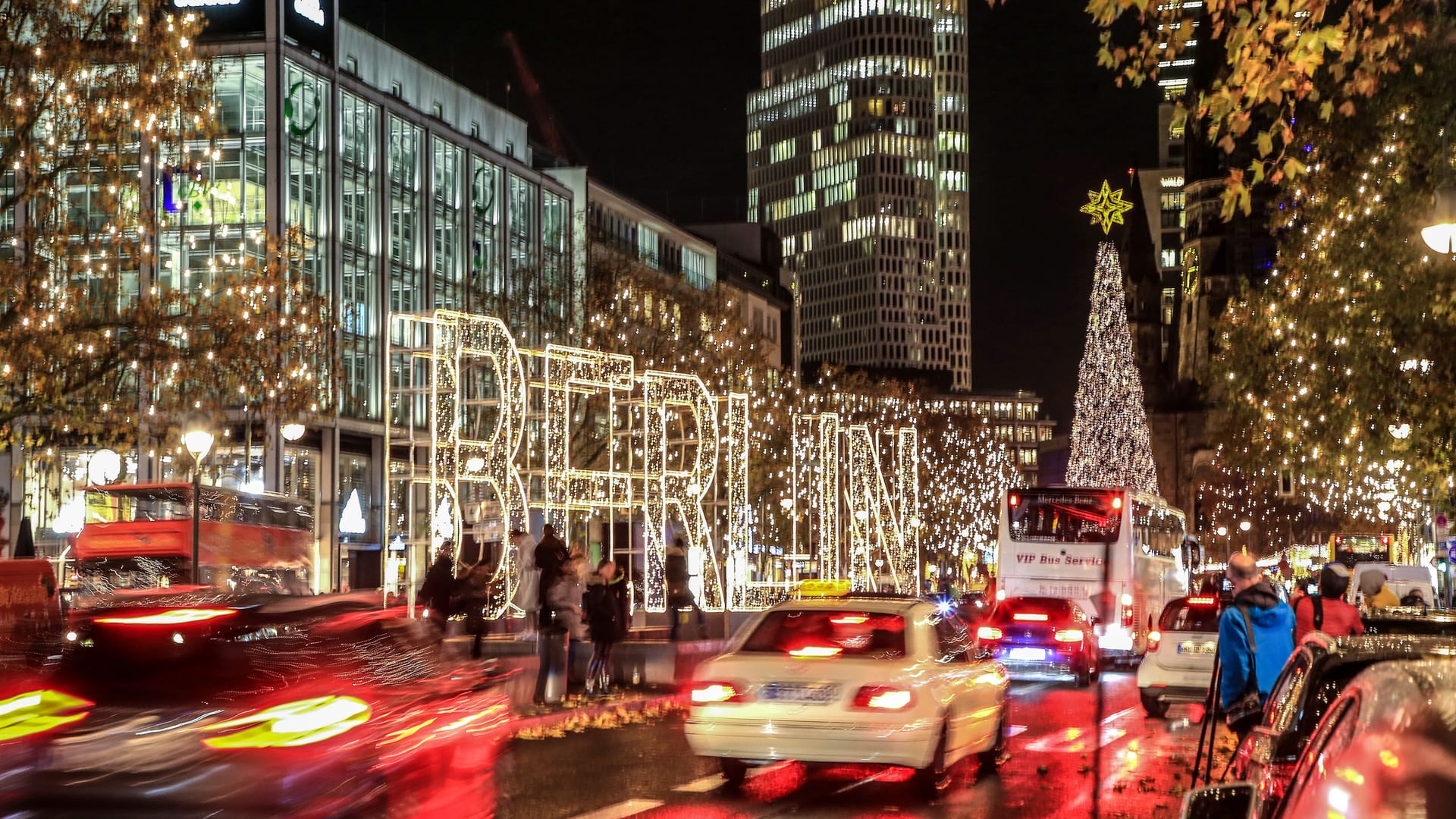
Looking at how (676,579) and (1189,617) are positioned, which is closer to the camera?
(1189,617)

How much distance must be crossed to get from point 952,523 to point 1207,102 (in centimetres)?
9862

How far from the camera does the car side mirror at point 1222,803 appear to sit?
4770 millimetres

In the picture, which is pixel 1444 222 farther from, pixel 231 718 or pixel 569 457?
pixel 569 457

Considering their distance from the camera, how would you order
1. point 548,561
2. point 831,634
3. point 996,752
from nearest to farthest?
point 831,634, point 996,752, point 548,561

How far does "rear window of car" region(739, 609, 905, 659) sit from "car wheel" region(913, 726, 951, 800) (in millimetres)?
734

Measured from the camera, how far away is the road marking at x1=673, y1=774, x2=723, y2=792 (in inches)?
521

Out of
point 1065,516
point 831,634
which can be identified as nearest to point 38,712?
point 831,634

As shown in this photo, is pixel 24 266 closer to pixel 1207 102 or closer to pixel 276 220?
pixel 1207 102

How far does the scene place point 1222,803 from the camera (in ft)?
15.8

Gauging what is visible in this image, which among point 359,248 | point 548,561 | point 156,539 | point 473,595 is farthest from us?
point 359,248

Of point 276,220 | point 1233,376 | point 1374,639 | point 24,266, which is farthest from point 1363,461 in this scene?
point 276,220

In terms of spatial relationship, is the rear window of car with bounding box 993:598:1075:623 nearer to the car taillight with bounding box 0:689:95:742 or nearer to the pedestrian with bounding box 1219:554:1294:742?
the pedestrian with bounding box 1219:554:1294:742

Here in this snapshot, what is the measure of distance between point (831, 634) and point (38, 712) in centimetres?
724

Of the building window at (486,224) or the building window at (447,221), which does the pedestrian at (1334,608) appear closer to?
the building window at (447,221)
